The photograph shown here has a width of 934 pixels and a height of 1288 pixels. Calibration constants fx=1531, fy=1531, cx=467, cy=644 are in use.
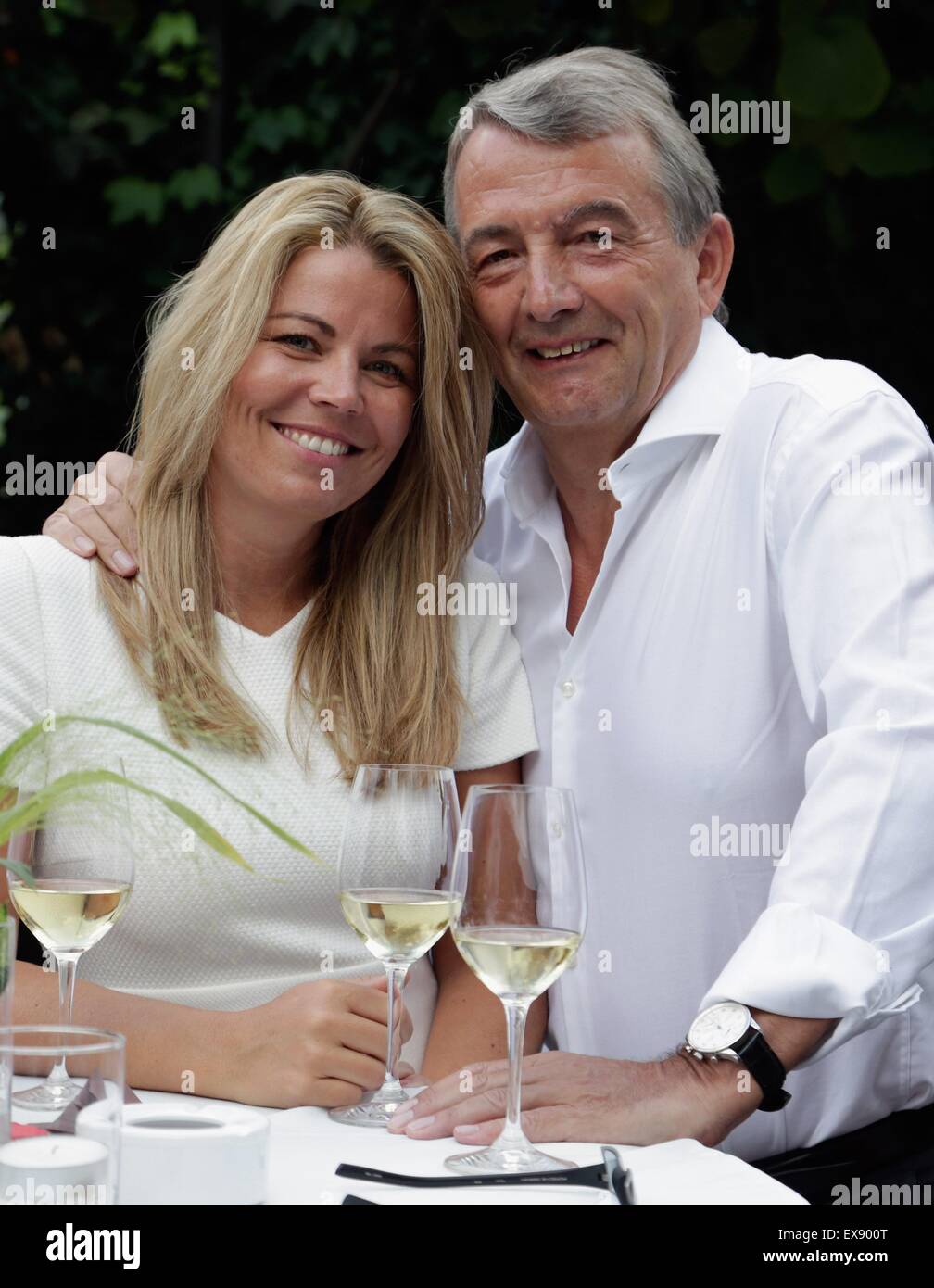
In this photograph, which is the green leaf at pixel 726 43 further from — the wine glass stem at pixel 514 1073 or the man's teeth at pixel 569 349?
the wine glass stem at pixel 514 1073

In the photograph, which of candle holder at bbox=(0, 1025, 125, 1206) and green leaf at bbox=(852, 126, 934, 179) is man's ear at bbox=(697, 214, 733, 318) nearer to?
green leaf at bbox=(852, 126, 934, 179)

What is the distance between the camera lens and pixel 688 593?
2.14m

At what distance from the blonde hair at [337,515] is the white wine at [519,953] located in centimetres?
79

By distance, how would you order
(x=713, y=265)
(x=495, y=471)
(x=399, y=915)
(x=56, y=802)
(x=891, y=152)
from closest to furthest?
1. (x=56, y=802)
2. (x=399, y=915)
3. (x=713, y=265)
4. (x=495, y=471)
5. (x=891, y=152)

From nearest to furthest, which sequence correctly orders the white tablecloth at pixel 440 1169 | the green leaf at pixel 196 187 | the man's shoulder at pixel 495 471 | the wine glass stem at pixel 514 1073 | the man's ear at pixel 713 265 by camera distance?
the white tablecloth at pixel 440 1169
the wine glass stem at pixel 514 1073
the man's ear at pixel 713 265
the man's shoulder at pixel 495 471
the green leaf at pixel 196 187

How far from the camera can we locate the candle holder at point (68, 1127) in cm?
97

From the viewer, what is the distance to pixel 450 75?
359 centimetres

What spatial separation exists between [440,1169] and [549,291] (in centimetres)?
138

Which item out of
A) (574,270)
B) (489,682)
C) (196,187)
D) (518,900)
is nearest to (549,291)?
(574,270)

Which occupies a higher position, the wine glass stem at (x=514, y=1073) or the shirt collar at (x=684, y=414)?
the shirt collar at (x=684, y=414)

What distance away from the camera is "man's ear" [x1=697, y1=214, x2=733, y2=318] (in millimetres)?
2447

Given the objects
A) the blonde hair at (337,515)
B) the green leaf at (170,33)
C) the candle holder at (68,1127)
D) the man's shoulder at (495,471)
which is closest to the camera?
the candle holder at (68,1127)

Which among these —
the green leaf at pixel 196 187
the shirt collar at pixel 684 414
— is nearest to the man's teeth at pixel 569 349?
the shirt collar at pixel 684 414

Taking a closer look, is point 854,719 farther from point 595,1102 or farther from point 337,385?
point 337,385
